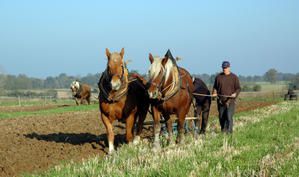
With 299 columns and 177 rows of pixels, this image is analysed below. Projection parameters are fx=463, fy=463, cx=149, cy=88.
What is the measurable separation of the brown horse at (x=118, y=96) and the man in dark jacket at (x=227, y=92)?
89.4 inches

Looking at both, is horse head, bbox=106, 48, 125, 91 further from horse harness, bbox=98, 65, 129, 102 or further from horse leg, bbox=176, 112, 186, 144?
horse leg, bbox=176, 112, 186, 144

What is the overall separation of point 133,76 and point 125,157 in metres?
3.04

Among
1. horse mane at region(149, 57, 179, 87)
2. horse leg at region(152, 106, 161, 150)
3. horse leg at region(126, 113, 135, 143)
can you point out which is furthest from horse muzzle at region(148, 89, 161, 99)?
horse leg at region(126, 113, 135, 143)

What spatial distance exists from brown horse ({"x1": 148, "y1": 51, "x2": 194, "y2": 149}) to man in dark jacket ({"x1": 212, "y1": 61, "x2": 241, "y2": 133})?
1650 millimetres

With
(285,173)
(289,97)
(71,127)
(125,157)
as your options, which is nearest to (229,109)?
(125,157)

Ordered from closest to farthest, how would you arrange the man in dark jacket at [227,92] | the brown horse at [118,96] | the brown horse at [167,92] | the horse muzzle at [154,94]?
the horse muzzle at [154,94] → the brown horse at [167,92] → the brown horse at [118,96] → the man in dark jacket at [227,92]

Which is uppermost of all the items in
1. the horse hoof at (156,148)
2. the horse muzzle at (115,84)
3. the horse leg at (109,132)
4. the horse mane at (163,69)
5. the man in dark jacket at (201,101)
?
the horse mane at (163,69)

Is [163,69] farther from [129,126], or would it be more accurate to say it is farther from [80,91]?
[80,91]

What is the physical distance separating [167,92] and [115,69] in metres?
1.20

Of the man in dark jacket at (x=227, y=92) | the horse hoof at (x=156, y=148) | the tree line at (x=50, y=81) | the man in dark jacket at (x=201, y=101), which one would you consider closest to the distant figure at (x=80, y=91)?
the man in dark jacket at (x=201, y=101)

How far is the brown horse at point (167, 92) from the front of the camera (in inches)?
376

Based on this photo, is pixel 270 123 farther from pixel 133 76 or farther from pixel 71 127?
pixel 71 127

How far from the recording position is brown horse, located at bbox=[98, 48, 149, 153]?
982 centimetres

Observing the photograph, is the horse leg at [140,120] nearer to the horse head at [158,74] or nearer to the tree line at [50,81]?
the horse head at [158,74]
